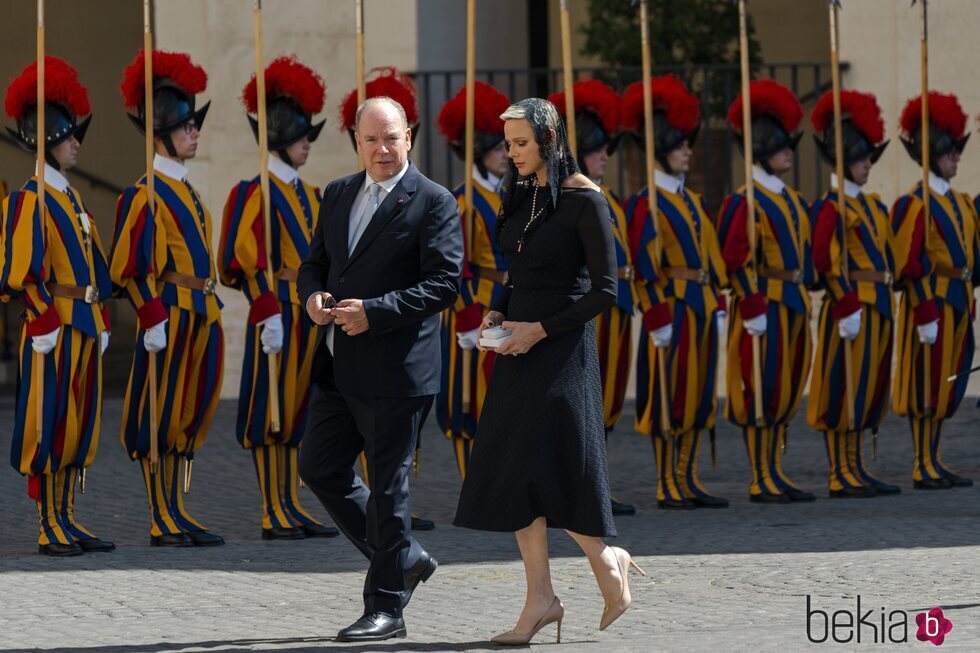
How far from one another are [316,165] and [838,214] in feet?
16.4

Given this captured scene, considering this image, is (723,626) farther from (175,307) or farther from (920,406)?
(920,406)

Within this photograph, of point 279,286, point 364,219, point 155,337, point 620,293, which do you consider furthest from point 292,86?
point 364,219

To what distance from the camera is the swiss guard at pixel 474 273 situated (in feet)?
29.4

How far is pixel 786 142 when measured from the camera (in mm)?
9680

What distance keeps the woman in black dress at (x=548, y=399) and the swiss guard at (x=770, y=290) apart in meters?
3.53

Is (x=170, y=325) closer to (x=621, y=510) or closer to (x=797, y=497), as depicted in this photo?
(x=621, y=510)

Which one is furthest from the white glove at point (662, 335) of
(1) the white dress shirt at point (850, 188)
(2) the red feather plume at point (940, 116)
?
(2) the red feather plume at point (940, 116)

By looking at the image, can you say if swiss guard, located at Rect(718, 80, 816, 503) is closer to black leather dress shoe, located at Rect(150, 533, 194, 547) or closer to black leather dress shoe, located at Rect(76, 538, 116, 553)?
black leather dress shoe, located at Rect(150, 533, 194, 547)

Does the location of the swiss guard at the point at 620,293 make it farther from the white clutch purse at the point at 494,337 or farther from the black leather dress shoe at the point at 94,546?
the white clutch purse at the point at 494,337

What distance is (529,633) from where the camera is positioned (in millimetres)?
5863

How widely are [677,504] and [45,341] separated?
3226mm

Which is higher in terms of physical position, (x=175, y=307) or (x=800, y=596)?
(x=175, y=307)

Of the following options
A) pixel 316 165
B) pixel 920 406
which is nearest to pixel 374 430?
pixel 920 406

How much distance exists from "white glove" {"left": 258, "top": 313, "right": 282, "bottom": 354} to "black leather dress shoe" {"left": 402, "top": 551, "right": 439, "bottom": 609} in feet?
7.63
